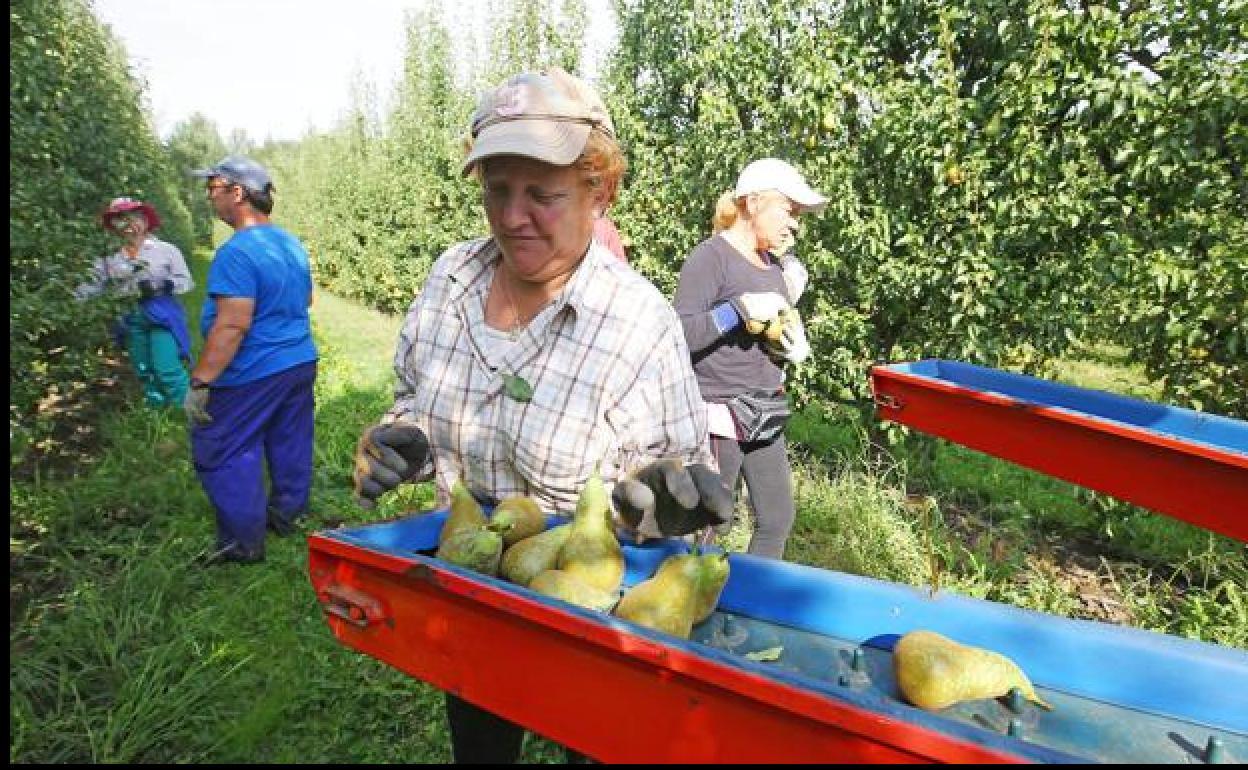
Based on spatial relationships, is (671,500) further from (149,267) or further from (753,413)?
(149,267)

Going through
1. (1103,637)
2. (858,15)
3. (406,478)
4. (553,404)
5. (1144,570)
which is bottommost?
(1144,570)

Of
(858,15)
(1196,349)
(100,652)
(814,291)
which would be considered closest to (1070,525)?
(1196,349)

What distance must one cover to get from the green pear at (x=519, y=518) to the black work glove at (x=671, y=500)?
0.20 meters

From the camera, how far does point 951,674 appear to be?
3.96 feet

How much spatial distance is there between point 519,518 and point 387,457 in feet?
1.22

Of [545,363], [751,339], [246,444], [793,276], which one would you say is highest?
[793,276]

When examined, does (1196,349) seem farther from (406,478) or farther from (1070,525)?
(406,478)

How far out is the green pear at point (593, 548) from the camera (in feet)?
4.85

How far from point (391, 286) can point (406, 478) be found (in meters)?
15.1

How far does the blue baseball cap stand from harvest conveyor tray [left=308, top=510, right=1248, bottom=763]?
3276 millimetres

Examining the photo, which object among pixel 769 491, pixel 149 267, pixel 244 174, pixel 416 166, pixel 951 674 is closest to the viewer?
pixel 951 674

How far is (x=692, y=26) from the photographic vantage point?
582 centimetres

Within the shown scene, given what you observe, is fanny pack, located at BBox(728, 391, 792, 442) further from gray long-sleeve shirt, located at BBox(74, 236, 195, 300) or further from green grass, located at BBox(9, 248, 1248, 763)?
gray long-sleeve shirt, located at BBox(74, 236, 195, 300)

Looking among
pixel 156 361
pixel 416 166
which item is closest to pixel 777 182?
pixel 156 361
